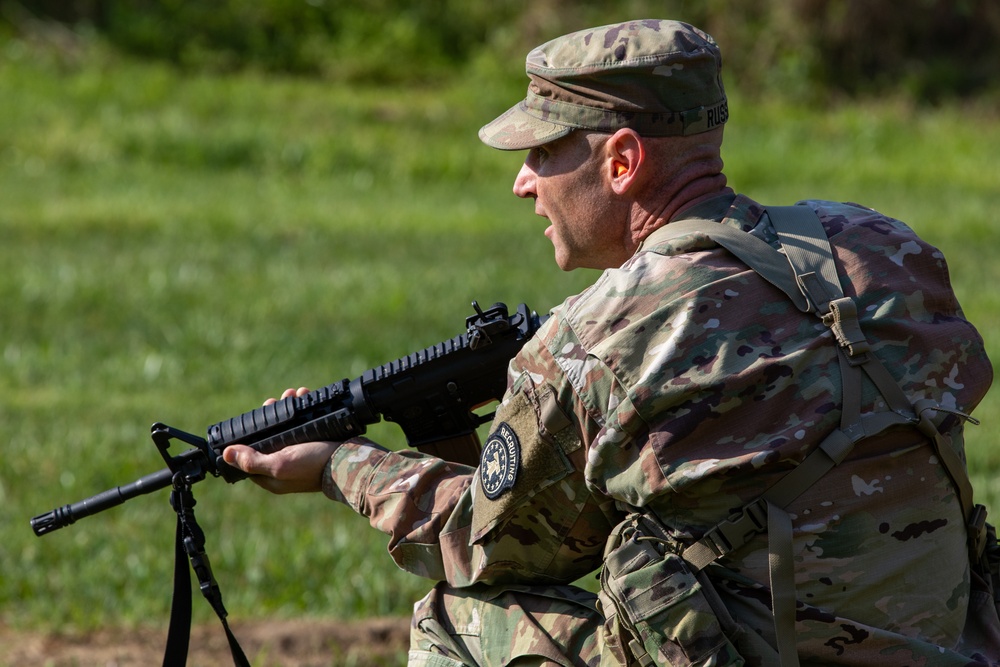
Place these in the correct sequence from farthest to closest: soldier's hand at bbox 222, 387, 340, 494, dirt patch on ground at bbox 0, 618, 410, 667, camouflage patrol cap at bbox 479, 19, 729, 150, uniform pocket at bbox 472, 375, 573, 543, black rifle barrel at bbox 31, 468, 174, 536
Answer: dirt patch on ground at bbox 0, 618, 410, 667 → black rifle barrel at bbox 31, 468, 174, 536 → soldier's hand at bbox 222, 387, 340, 494 → camouflage patrol cap at bbox 479, 19, 729, 150 → uniform pocket at bbox 472, 375, 573, 543

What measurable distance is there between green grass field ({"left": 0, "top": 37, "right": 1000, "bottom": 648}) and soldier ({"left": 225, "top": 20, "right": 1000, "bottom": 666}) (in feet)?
7.68

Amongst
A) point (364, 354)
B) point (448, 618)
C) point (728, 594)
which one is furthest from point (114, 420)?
point (728, 594)

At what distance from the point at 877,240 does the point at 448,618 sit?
3.98 feet

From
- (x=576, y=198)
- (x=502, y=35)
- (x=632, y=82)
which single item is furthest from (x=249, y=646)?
(x=502, y=35)

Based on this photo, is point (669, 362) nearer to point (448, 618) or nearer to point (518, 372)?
point (518, 372)

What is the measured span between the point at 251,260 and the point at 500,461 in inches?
335

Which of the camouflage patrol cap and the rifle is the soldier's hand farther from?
the camouflage patrol cap

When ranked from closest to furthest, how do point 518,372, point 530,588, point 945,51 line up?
point 518,372 < point 530,588 < point 945,51

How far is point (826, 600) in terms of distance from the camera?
258cm

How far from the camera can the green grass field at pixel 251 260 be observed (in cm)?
541

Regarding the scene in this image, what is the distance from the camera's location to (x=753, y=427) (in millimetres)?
2525

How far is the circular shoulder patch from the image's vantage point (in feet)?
8.79

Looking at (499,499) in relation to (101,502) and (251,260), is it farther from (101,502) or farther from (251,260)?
(251,260)

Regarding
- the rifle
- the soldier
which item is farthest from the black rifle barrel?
the soldier
